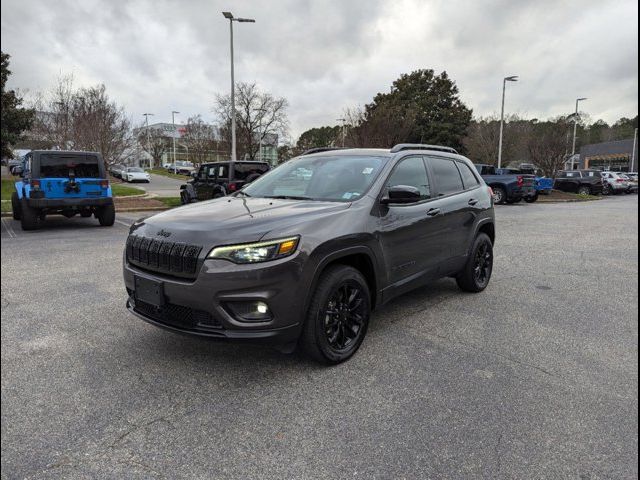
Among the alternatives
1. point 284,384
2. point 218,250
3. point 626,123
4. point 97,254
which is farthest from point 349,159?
point 626,123

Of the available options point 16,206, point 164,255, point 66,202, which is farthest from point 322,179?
point 16,206

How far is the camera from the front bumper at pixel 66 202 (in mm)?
9625

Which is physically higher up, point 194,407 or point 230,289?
point 230,289

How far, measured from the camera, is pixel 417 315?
4.63 meters

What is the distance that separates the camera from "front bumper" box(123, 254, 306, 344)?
285 cm

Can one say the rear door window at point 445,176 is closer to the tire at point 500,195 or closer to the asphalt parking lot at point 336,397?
the asphalt parking lot at point 336,397

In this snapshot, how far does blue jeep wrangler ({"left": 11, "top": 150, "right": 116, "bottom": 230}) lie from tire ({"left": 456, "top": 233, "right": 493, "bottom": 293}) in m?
8.61

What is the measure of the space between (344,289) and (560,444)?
1654 mm

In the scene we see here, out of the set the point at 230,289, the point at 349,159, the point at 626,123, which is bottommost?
the point at 230,289

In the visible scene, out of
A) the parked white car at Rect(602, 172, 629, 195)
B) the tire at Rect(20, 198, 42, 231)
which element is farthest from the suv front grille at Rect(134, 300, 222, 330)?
the parked white car at Rect(602, 172, 629, 195)

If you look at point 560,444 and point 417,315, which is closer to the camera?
point 560,444

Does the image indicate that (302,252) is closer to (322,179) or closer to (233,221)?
(233,221)

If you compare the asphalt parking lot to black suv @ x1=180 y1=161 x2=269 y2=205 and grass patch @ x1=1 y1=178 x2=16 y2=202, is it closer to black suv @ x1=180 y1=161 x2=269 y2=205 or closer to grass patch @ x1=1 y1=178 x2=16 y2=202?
black suv @ x1=180 y1=161 x2=269 y2=205

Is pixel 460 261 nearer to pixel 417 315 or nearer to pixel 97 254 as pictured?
pixel 417 315
